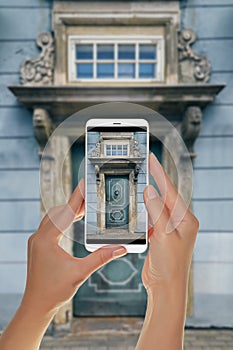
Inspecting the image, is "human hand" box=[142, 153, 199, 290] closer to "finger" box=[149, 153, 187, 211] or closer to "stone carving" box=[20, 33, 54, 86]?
"finger" box=[149, 153, 187, 211]

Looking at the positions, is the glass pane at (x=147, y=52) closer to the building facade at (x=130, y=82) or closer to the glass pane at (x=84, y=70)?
the building facade at (x=130, y=82)

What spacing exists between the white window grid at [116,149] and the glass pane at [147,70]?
5.55 ft

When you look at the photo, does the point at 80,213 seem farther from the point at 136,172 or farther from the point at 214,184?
the point at 214,184

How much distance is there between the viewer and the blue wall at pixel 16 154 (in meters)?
2.21

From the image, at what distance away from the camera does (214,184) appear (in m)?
2.23

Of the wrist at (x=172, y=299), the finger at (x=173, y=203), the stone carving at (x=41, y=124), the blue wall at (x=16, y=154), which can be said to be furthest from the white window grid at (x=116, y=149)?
the blue wall at (x=16, y=154)

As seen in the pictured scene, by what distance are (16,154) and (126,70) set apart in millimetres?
928

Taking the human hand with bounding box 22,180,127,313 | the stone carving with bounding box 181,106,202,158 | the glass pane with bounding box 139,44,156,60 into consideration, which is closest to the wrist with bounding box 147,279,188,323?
the human hand with bounding box 22,180,127,313

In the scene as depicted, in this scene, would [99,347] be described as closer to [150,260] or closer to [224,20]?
[150,260]

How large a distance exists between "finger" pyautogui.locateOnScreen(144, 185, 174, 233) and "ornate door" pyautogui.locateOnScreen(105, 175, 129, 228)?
49 mm

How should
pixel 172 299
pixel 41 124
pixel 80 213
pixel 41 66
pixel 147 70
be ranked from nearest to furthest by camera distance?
pixel 172 299, pixel 80 213, pixel 41 124, pixel 41 66, pixel 147 70

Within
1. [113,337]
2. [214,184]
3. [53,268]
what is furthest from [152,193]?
[113,337]

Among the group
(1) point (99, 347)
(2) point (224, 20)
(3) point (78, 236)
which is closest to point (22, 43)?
(2) point (224, 20)

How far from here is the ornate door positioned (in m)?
0.67
